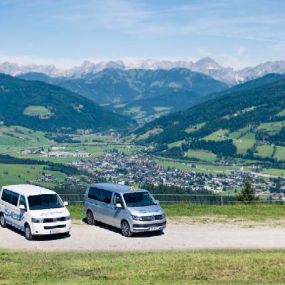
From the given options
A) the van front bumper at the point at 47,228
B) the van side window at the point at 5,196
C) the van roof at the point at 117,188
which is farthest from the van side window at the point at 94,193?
the van side window at the point at 5,196

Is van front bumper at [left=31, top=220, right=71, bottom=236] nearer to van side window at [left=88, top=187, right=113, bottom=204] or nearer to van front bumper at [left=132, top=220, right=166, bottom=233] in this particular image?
van side window at [left=88, top=187, right=113, bottom=204]

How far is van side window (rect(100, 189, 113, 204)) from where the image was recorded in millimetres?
33188

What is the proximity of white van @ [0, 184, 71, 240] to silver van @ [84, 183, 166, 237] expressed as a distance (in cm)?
299

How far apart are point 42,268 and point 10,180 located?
183m

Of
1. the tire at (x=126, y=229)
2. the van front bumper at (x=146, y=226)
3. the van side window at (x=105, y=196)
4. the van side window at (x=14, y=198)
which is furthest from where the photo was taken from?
the van side window at (x=105, y=196)

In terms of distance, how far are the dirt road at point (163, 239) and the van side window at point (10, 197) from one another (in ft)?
6.05

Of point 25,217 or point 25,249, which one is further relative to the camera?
point 25,217

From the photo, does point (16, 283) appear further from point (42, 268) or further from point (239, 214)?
point (239, 214)

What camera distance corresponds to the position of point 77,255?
26.1 m

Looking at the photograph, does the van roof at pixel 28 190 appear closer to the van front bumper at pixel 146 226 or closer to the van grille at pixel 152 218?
the van front bumper at pixel 146 226

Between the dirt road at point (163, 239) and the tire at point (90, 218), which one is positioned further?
the tire at point (90, 218)

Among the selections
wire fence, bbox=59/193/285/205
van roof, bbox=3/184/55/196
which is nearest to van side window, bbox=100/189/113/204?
van roof, bbox=3/184/55/196

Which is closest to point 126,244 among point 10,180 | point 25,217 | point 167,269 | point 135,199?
point 135,199

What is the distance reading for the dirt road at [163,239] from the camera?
95.0 feet
